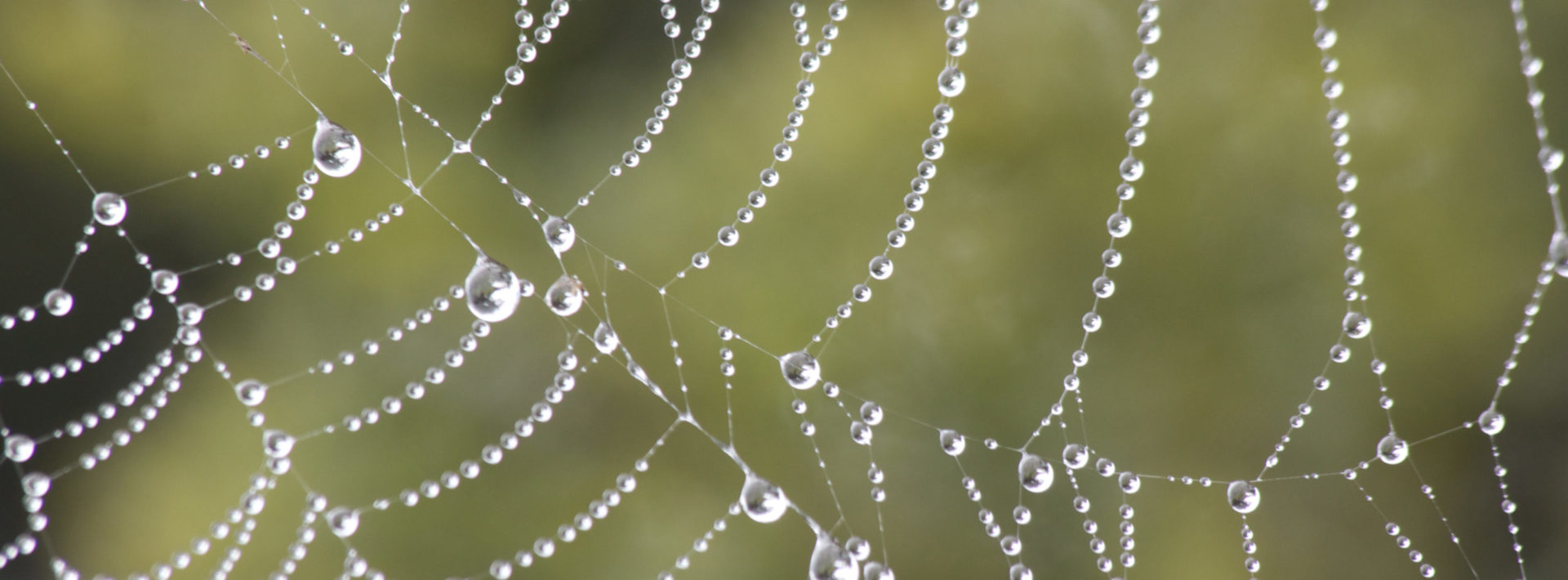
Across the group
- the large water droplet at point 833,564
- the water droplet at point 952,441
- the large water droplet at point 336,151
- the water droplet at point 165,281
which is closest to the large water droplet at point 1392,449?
the water droplet at point 952,441

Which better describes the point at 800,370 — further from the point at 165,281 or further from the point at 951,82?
the point at 165,281

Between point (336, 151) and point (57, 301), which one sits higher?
point (336, 151)

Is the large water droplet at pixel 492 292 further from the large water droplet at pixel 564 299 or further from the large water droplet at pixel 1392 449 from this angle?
the large water droplet at pixel 1392 449

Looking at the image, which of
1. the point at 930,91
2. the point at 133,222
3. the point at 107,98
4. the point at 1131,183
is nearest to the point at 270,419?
the point at 133,222

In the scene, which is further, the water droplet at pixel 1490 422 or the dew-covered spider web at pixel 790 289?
the dew-covered spider web at pixel 790 289

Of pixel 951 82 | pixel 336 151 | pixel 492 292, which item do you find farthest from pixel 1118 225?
pixel 336 151

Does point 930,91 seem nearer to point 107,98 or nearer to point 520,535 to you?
point 520,535

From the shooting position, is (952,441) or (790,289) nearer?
(952,441)
